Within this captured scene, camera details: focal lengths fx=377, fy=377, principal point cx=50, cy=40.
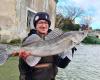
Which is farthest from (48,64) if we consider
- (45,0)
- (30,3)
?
(45,0)

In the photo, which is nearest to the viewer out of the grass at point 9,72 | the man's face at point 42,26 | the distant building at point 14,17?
the man's face at point 42,26

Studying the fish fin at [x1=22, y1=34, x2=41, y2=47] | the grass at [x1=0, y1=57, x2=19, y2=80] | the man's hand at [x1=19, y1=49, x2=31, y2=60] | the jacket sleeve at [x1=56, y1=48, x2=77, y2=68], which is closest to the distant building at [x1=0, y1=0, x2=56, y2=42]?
the grass at [x1=0, y1=57, x2=19, y2=80]

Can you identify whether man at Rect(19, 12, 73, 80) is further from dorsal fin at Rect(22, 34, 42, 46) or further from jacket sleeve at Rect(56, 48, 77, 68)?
dorsal fin at Rect(22, 34, 42, 46)

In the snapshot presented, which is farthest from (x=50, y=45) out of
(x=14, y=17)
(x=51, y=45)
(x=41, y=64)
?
(x=14, y=17)

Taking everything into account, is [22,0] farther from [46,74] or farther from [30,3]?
[46,74]

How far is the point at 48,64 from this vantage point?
14.9 ft

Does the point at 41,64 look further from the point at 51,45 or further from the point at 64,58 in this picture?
the point at 51,45

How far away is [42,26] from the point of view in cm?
454

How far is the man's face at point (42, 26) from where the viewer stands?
449cm

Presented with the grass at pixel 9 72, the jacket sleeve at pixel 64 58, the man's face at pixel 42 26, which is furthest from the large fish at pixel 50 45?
the grass at pixel 9 72

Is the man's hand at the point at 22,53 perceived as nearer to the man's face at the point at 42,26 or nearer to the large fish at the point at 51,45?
the large fish at the point at 51,45

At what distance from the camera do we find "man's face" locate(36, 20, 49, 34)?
4492 millimetres

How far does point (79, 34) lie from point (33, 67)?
0.79 metres

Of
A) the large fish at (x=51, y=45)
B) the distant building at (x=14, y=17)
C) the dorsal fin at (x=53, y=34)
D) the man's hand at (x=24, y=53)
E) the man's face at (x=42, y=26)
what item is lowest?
the distant building at (x=14, y=17)
